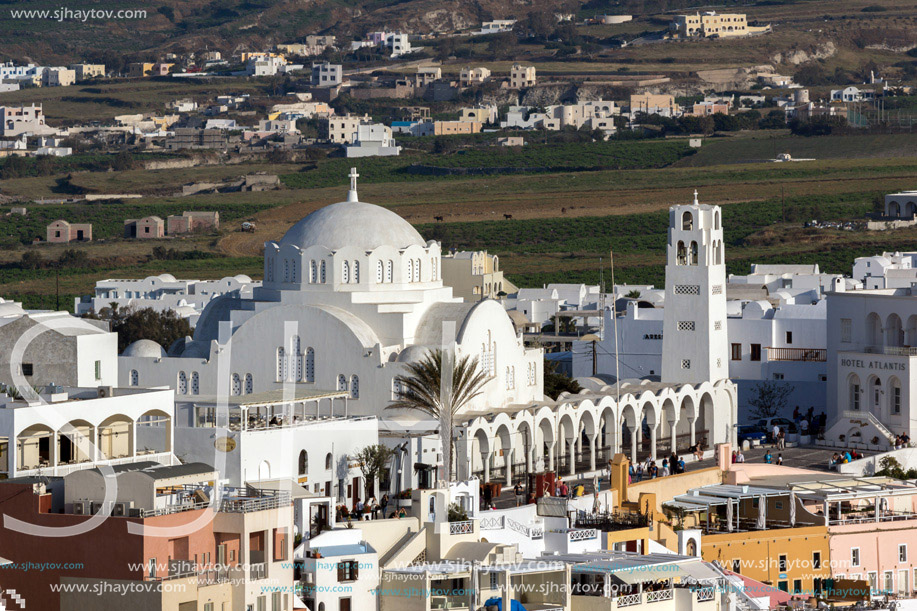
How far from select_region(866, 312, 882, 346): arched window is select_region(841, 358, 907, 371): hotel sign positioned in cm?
95

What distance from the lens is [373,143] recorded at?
17000 cm

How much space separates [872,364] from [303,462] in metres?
20.0

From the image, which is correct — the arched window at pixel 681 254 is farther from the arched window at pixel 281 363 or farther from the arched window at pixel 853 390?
the arched window at pixel 281 363

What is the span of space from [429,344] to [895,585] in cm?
1358

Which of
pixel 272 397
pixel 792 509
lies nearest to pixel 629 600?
pixel 792 509

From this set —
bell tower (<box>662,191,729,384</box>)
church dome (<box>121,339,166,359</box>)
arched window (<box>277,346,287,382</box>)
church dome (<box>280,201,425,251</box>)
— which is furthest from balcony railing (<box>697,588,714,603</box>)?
bell tower (<box>662,191,729,384</box>)

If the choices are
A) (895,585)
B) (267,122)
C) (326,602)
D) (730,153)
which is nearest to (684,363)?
(895,585)

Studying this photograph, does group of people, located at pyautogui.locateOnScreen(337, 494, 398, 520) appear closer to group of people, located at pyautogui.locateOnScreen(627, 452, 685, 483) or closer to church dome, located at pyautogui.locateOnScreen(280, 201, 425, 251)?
group of people, located at pyautogui.locateOnScreen(627, 452, 685, 483)

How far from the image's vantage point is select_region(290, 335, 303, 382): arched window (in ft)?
158

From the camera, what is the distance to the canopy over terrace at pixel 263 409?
40.6 m

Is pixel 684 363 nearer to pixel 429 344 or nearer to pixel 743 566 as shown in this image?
pixel 429 344

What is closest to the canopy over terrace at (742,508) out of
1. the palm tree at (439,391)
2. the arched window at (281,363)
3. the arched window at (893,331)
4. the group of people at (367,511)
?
the group of people at (367,511)

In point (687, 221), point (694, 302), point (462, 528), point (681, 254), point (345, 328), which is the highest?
point (687, 221)

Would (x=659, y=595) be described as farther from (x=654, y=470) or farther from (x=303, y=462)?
(x=654, y=470)
